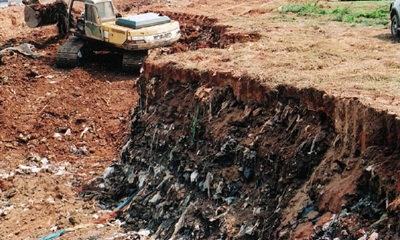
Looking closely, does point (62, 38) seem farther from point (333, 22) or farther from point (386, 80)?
point (386, 80)

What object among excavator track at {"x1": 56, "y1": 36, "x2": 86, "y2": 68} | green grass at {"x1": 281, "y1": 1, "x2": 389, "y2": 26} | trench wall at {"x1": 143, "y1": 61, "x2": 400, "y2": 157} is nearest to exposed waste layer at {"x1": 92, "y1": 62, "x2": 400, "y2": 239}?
trench wall at {"x1": 143, "y1": 61, "x2": 400, "y2": 157}

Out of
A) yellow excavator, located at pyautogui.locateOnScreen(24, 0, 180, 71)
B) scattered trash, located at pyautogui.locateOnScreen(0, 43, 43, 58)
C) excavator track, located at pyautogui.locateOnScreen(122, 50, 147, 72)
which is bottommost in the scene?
scattered trash, located at pyautogui.locateOnScreen(0, 43, 43, 58)

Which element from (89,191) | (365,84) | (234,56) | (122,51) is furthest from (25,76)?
(365,84)

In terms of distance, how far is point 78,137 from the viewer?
16.8 metres

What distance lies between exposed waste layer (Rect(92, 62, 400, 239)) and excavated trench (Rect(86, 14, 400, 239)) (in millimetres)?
17

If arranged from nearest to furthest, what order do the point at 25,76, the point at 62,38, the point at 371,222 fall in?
the point at 371,222 < the point at 25,76 < the point at 62,38

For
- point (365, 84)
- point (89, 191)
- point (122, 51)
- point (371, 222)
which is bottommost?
point (89, 191)

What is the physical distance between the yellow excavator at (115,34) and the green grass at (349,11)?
14.5 feet

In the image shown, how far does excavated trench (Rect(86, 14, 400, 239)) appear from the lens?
7.48m

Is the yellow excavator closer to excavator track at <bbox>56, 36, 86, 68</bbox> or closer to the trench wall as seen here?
excavator track at <bbox>56, 36, 86, 68</bbox>

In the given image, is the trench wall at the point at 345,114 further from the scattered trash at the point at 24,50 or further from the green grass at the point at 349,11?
the scattered trash at the point at 24,50

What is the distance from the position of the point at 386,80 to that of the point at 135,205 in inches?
203

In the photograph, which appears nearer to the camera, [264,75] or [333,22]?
[264,75]

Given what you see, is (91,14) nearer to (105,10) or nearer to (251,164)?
(105,10)
